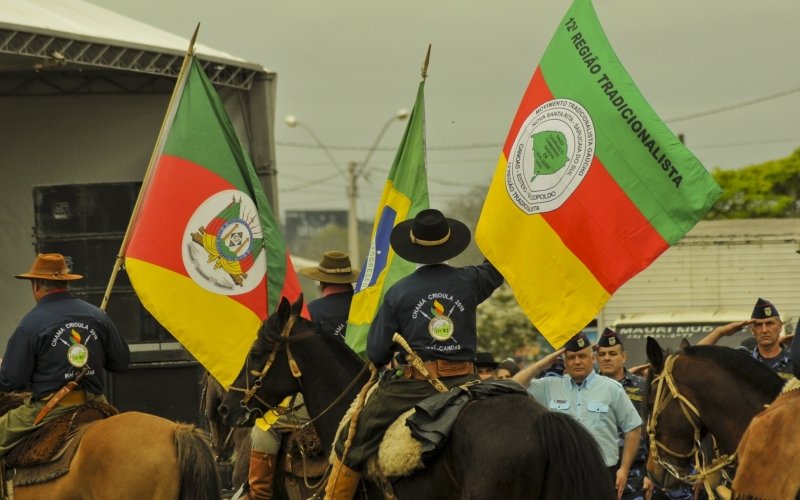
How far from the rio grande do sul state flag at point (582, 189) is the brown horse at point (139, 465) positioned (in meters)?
2.65

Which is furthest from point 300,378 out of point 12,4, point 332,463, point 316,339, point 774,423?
point 12,4

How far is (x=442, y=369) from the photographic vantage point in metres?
8.55

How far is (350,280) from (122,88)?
8.36 meters

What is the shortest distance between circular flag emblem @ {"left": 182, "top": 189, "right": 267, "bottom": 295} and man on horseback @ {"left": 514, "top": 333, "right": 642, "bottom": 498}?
8.32 ft

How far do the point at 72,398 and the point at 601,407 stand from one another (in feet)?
13.6

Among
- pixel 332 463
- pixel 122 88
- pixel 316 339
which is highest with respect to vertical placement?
pixel 122 88

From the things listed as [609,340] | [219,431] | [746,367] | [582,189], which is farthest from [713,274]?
[582,189]

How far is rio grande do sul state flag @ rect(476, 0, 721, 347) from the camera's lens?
866 cm

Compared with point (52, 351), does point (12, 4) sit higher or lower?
higher

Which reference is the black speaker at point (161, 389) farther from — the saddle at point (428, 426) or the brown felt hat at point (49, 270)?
the saddle at point (428, 426)

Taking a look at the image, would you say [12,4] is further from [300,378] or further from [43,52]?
[300,378]

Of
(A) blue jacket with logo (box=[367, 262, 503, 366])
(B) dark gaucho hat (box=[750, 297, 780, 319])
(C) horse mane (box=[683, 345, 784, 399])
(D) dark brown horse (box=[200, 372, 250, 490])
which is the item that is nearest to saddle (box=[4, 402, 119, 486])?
(D) dark brown horse (box=[200, 372, 250, 490])

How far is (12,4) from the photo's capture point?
57.9 feet

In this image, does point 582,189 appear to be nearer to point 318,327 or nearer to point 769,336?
point 318,327
